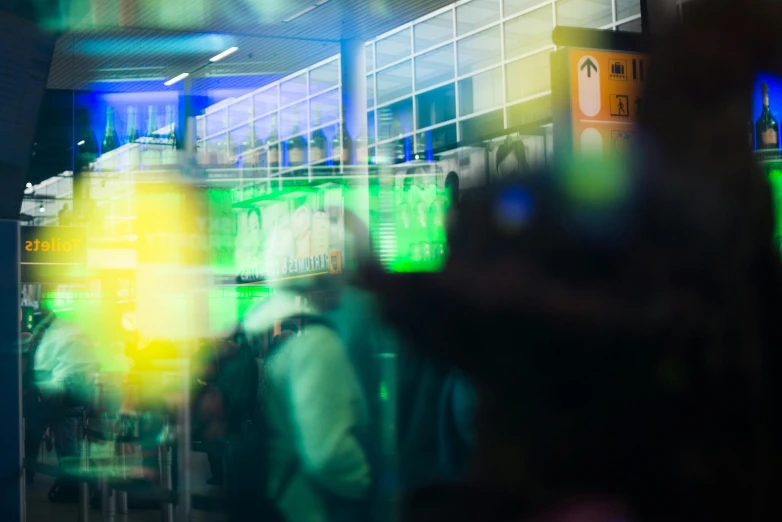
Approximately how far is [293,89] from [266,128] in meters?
0.98

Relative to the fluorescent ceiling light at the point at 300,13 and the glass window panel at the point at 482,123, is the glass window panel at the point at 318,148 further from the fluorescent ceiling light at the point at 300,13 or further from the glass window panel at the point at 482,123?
the glass window panel at the point at 482,123

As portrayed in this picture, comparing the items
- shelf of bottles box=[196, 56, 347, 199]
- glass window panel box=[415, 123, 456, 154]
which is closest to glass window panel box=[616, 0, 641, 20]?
glass window panel box=[415, 123, 456, 154]

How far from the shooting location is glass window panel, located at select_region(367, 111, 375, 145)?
11250 mm

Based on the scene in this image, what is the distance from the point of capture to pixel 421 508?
640mm

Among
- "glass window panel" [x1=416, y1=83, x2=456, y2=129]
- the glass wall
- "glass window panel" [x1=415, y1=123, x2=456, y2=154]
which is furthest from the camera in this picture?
"glass window panel" [x1=416, y1=83, x2=456, y2=129]

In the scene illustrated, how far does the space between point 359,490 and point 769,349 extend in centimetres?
167

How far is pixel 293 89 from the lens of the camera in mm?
12219

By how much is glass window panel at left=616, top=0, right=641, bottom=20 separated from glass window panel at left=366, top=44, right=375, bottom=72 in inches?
164

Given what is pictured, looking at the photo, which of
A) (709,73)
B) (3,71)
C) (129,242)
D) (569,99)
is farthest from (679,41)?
(129,242)

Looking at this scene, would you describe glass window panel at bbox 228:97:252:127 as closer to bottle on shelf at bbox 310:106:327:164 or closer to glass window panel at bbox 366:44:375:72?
bottle on shelf at bbox 310:106:327:164

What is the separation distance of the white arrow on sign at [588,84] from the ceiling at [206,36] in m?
6.72

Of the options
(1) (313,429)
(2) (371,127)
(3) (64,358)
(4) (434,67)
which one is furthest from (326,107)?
(1) (313,429)

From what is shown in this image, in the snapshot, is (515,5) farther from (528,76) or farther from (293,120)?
(293,120)

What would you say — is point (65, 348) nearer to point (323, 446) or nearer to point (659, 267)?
point (323, 446)
